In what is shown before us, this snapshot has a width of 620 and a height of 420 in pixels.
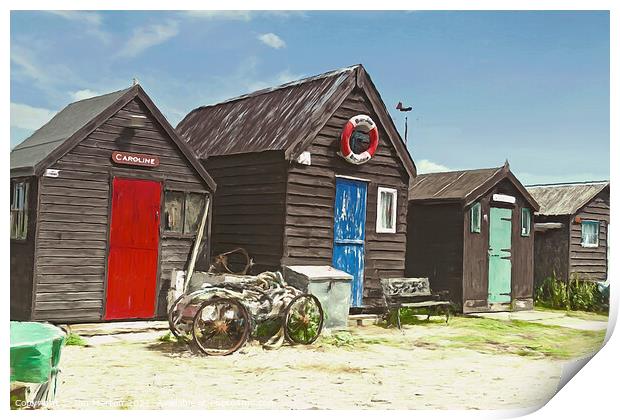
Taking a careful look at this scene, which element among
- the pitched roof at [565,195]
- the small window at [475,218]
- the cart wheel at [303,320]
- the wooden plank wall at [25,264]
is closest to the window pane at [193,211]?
the cart wheel at [303,320]

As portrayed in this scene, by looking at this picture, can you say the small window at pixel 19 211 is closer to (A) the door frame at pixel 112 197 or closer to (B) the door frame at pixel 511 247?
(A) the door frame at pixel 112 197

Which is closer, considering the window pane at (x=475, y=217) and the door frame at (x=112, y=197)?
the door frame at (x=112, y=197)

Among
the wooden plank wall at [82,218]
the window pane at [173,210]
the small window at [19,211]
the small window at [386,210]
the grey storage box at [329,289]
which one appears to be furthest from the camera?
the small window at [386,210]

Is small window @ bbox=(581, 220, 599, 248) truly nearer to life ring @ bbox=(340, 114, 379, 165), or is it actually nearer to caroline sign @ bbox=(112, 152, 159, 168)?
life ring @ bbox=(340, 114, 379, 165)

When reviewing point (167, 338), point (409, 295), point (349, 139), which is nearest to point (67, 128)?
point (167, 338)

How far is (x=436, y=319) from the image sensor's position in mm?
12117

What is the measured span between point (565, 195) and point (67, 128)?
8.08 meters

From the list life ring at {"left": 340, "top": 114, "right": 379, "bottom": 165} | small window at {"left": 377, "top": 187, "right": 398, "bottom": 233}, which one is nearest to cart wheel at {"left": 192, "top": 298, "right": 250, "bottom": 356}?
life ring at {"left": 340, "top": 114, "right": 379, "bottom": 165}

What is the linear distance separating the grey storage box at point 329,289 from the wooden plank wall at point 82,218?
2.40 meters

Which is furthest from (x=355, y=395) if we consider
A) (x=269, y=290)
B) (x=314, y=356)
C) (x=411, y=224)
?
(x=411, y=224)

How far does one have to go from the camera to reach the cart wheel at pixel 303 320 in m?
9.25

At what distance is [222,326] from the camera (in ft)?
28.5

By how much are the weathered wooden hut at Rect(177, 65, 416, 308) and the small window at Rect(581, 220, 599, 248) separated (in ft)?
9.92

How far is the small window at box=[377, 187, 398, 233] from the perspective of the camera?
11.9 m
